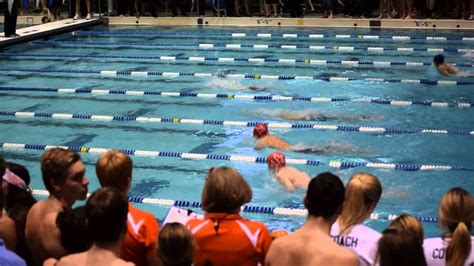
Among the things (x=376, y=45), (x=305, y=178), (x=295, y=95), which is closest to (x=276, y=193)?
(x=305, y=178)

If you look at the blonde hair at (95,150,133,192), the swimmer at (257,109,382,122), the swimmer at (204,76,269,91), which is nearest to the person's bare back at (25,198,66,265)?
the blonde hair at (95,150,133,192)

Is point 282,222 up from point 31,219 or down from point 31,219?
down

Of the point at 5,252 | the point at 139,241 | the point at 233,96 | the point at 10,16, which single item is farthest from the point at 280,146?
the point at 10,16

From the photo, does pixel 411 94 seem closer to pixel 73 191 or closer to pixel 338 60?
pixel 338 60

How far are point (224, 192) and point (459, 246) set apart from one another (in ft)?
3.37

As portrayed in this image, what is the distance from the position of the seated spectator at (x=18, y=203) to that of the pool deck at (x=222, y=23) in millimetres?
9642

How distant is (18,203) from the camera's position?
359 centimetres

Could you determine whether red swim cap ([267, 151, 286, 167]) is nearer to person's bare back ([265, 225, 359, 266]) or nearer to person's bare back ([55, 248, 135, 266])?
person's bare back ([265, 225, 359, 266])

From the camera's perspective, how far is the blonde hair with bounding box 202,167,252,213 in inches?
121

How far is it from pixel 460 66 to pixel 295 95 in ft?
9.92

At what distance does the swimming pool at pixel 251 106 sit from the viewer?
616 cm

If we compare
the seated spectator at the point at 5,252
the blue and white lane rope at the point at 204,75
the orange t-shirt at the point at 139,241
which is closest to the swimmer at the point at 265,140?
the blue and white lane rope at the point at 204,75

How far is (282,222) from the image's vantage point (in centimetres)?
524

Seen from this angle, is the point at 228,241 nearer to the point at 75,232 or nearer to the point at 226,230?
the point at 226,230
